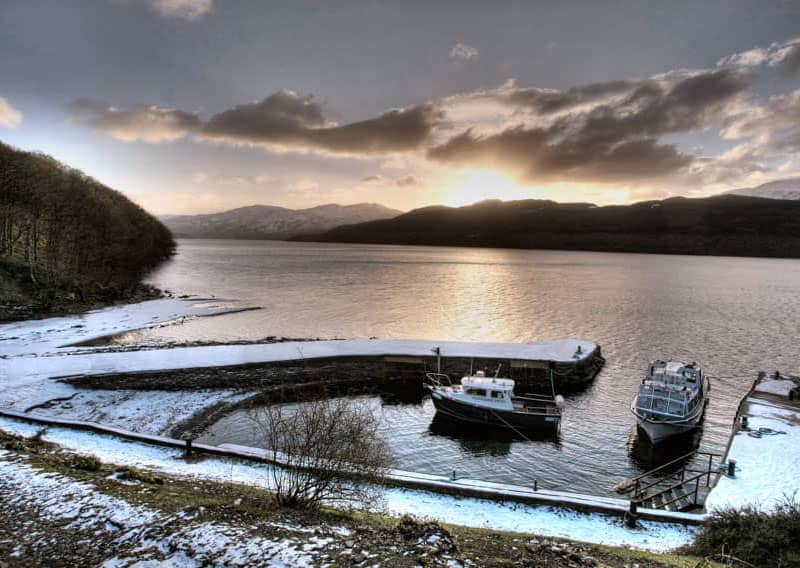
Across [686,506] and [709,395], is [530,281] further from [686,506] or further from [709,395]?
[686,506]

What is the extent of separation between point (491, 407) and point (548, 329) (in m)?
36.2

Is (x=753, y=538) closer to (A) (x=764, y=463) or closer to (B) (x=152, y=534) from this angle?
(A) (x=764, y=463)

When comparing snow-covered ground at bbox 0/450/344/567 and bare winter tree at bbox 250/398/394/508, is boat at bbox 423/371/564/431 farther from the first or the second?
snow-covered ground at bbox 0/450/344/567

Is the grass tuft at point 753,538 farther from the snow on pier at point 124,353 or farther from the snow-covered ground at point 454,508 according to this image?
the snow on pier at point 124,353

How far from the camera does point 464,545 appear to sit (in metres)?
12.7

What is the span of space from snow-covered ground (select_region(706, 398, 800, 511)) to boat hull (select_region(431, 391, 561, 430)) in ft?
31.8

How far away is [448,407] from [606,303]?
220ft

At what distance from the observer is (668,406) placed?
29922 millimetres

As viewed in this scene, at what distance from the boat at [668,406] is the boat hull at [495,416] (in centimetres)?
615

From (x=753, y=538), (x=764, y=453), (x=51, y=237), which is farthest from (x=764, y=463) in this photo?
(x=51, y=237)

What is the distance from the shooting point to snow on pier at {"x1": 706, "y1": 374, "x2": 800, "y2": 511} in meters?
20.2

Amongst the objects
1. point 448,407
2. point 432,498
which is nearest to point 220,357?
point 448,407

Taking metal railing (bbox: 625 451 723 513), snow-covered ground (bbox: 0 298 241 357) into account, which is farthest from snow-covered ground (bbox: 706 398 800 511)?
snow-covered ground (bbox: 0 298 241 357)

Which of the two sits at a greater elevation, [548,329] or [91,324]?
[91,324]
